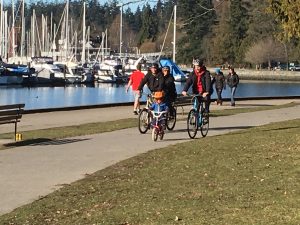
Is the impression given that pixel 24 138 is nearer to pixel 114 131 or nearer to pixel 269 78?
pixel 114 131

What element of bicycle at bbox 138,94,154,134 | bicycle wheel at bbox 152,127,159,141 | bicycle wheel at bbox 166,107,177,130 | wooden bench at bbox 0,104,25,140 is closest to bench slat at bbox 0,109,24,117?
wooden bench at bbox 0,104,25,140

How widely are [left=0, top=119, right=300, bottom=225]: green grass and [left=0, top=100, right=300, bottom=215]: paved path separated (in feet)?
1.30

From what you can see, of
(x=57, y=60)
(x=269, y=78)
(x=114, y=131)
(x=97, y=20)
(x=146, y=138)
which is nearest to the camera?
(x=146, y=138)

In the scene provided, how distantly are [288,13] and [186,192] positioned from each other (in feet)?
25.7

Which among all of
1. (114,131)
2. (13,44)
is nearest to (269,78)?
(13,44)

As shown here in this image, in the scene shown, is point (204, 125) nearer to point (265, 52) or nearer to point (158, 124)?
point (158, 124)

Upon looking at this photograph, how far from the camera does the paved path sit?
984 cm

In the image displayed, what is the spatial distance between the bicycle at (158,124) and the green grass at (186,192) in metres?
→ 2.92

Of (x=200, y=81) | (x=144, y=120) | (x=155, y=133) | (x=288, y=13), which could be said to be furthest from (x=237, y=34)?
(x=155, y=133)

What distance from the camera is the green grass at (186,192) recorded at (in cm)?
757

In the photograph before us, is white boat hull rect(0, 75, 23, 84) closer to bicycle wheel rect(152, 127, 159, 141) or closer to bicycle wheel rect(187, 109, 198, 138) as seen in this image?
bicycle wheel rect(187, 109, 198, 138)

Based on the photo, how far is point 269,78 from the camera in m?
130

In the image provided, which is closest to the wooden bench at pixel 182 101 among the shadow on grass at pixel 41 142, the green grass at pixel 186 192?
the shadow on grass at pixel 41 142

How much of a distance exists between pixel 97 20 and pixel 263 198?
192961 millimetres
